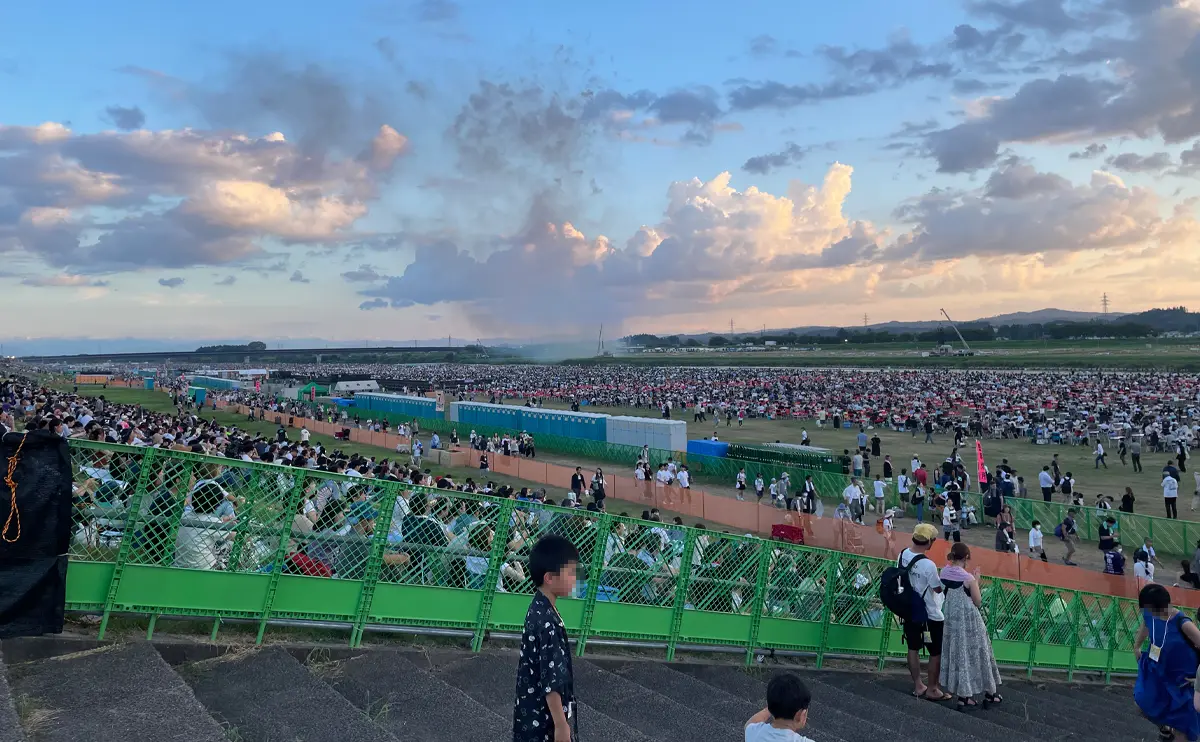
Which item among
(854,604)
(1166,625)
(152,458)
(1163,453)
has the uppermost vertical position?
(152,458)

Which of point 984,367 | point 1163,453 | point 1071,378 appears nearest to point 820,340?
point 984,367

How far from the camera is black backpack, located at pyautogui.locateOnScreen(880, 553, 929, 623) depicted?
6.41m

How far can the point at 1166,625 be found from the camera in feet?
17.3

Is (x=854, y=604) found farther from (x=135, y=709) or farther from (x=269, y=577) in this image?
(x=135, y=709)

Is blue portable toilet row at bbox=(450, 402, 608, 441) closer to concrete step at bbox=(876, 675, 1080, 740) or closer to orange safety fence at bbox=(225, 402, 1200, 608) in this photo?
orange safety fence at bbox=(225, 402, 1200, 608)

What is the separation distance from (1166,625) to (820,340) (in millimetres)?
197257

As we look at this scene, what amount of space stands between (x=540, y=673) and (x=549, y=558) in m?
0.48

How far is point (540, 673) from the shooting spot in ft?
10.2

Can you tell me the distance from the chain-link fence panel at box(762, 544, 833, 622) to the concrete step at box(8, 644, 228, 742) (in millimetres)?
5104

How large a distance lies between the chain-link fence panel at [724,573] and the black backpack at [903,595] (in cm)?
116

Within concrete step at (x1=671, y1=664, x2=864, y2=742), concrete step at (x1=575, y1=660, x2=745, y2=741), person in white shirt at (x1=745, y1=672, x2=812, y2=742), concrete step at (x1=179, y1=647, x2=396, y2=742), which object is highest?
person in white shirt at (x1=745, y1=672, x2=812, y2=742)

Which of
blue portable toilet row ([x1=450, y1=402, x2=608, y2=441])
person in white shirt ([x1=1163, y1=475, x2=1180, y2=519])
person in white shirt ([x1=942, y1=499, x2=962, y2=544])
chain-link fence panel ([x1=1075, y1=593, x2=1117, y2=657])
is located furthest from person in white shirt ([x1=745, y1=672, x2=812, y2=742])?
blue portable toilet row ([x1=450, y1=402, x2=608, y2=441])

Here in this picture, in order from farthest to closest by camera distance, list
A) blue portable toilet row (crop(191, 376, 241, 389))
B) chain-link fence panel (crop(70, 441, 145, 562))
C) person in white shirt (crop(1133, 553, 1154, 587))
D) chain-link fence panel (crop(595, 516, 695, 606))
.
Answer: blue portable toilet row (crop(191, 376, 241, 389)), person in white shirt (crop(1133, 553, 1154, 587)), chain-link fence panel (crop(595, 516, 695, 606)), chain-link fence panel (crop(70, 441, 145, 562))

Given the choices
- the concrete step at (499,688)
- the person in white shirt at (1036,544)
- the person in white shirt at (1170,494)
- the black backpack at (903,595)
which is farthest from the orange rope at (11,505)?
the person in white shirt at (1170,494)
